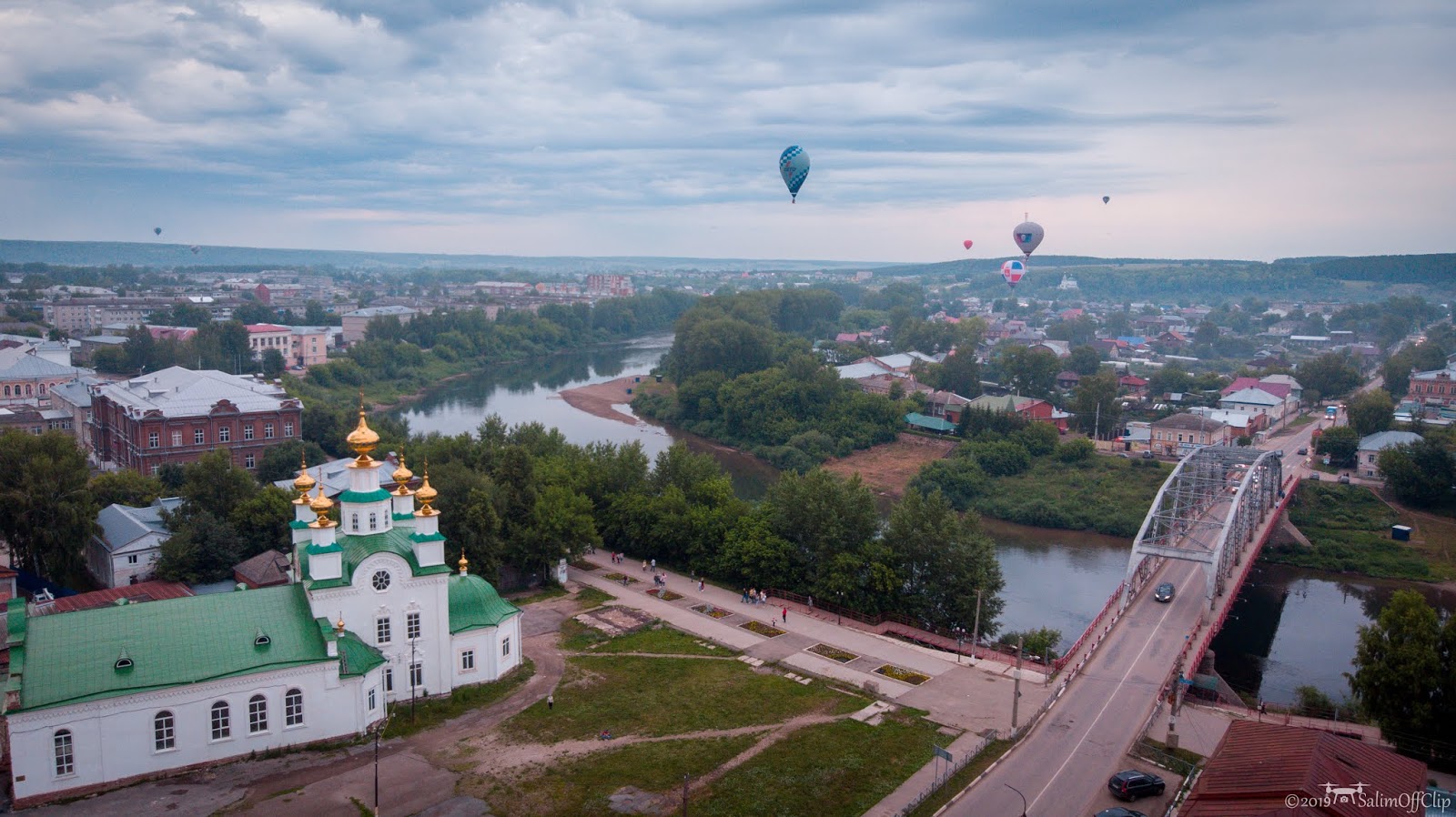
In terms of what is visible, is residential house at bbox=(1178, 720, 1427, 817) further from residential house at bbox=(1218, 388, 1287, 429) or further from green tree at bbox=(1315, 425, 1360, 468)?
residential house at bbox=(1218, 388, 1287, 429)

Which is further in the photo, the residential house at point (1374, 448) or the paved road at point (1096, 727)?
the residential house at point (1374, 448)

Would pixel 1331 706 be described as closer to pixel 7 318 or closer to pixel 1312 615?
pixel 1312 615

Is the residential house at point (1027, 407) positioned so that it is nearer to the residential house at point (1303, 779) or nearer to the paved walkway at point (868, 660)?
the paved walkway at point (868, 660)

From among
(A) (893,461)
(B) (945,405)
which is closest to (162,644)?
(A) (893,461)

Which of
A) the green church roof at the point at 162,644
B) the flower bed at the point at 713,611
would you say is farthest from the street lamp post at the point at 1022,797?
the green church roof at the point at 162,644

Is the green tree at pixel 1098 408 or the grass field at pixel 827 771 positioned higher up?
the green tree at pixel 1098 408

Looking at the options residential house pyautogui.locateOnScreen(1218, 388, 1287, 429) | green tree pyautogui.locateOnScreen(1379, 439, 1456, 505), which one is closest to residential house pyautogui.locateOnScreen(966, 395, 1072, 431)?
residential house pyautogui.locateOnScreen(1218, 388, 1287, 429)
